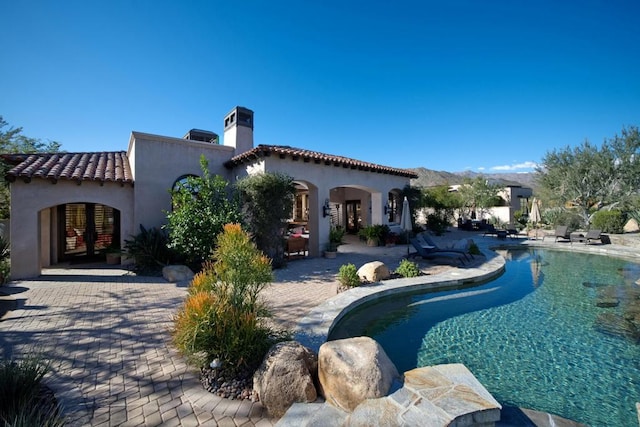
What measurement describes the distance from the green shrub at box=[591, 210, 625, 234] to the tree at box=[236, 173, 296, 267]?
81.9ft

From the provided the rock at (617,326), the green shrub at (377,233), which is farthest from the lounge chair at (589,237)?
the rock at (617,326)

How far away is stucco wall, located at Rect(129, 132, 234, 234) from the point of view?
1199 cm

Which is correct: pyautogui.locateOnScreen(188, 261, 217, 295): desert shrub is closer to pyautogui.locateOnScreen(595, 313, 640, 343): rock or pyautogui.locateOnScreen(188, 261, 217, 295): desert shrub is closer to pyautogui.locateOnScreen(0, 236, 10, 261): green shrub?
pyautogui.locateOnScreen(595, 313, 640, 343): rock

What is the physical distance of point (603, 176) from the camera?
2284 centimetres

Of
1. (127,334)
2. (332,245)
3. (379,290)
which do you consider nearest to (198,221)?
(127,334)

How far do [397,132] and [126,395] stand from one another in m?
27.7

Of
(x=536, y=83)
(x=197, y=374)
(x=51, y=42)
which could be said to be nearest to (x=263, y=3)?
(x=51, y=42)

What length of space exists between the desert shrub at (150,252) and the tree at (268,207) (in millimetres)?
3501

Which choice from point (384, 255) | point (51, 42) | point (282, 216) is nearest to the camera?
point (51, 42)

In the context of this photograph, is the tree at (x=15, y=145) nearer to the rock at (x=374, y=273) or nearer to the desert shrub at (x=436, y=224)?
the rock at (x=374, y=273)

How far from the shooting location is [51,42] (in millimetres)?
9562

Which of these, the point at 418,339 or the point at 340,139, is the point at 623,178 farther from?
the point at 418,339

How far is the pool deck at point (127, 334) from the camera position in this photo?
125 inches

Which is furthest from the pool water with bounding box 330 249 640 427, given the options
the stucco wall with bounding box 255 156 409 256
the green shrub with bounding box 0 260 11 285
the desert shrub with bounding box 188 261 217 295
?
the green shrub with bounding box 0 260 11 285
